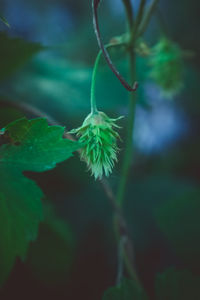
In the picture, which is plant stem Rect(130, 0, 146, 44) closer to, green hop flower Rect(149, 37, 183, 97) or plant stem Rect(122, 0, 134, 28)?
plant stem Rect(122, 0, 134, 28)

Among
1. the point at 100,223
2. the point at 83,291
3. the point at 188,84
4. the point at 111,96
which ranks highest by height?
the point at 188,84

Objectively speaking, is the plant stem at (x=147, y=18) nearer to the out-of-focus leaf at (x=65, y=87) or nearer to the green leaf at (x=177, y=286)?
the out-of-focus leaf at (x=65, y=87)

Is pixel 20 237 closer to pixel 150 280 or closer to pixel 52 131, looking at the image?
pixel 52 131

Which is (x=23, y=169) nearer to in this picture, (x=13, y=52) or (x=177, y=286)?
(x=13, y=52)

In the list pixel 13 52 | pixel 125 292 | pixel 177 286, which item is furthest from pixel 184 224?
pixel 13 52

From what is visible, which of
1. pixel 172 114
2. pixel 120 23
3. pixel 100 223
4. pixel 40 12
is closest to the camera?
pixel 100 223

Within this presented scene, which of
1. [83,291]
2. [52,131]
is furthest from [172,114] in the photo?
[52,131]

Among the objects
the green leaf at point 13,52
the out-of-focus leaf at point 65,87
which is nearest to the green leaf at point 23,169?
the green leaf at point 13,52
